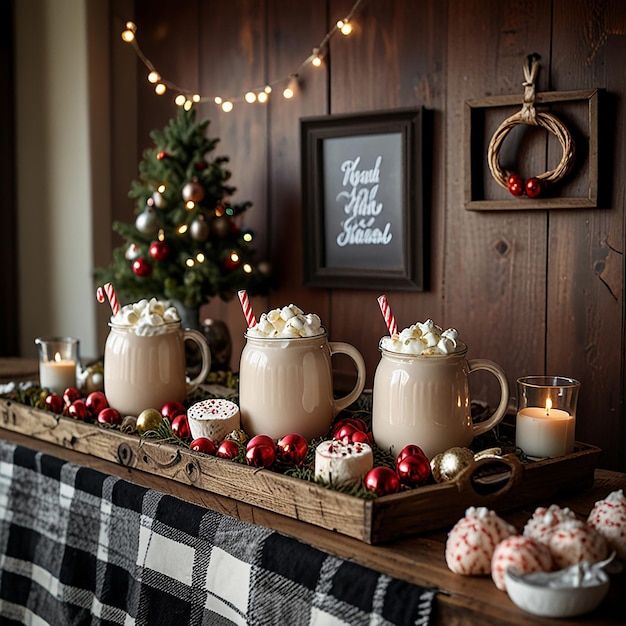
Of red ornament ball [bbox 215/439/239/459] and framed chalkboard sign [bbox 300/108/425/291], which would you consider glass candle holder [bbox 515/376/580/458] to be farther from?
framed chalkboard sign [bbox 300/108/425/291]

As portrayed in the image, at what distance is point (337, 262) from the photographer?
8.48 feet

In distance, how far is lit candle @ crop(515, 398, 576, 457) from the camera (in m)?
1.28

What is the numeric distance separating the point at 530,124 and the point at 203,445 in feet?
4.08

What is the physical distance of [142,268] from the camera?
95.3 inches

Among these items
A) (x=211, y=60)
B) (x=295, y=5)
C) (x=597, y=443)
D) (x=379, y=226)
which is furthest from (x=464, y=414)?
(x=211, y=60)

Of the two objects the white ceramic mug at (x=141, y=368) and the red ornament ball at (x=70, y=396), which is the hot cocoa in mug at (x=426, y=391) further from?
the red ornament ball at (x=70, y=396)

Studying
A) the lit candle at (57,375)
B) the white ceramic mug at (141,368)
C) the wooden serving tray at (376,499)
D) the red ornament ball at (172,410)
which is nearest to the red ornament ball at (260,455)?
the wooden serving tray at (376,499)

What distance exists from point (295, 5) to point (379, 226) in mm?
744

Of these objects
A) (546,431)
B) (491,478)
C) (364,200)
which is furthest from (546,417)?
(364,200)

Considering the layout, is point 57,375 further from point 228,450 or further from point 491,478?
point 491,478

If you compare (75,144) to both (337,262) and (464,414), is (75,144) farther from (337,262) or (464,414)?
(464,414)

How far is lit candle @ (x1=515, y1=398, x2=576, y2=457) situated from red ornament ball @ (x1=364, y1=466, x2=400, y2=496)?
0.91ft

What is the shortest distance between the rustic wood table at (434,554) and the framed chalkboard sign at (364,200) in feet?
3.67

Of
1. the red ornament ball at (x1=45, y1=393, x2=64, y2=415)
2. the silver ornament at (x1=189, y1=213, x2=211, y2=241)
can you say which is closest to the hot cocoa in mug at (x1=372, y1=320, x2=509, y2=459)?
the red ornament ball at (x1=45, y1=393, x2=64, y2=415)
